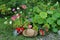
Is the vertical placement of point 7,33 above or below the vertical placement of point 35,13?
below

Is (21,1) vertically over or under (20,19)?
over

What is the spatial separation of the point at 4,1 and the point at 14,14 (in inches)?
24.5

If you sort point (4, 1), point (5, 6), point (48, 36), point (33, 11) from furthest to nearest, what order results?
point (4, 1), point (5, 6), point (33, 11), point (48, 36)

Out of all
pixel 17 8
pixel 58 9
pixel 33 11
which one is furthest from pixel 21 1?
pixel 58 9

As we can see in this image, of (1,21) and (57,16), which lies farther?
(1,21)

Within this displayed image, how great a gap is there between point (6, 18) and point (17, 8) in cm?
31

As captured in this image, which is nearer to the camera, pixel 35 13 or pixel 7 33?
pixel 7 33

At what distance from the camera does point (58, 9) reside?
13.8 ft

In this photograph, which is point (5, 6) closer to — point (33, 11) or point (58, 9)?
point (33, 11)

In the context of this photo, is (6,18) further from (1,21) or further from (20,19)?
(20,19)

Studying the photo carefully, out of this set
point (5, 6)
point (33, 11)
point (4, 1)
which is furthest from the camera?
point (4, 1)

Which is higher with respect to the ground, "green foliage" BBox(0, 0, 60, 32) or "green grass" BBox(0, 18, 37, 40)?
"green foliage" BBox(0, 0, 60, 32)

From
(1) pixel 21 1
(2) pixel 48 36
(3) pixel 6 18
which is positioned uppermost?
(1) pixel 21 1

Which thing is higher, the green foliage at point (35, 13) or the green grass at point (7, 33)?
the green foliage at point (35, 13)
